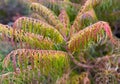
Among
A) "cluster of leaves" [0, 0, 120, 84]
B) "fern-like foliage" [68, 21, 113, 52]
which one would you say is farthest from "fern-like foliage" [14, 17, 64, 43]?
"fern-like foliage" [68, 21, 113, 52]

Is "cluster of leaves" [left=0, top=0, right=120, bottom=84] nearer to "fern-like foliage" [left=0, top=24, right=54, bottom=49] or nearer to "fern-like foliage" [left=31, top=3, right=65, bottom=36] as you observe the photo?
"fern-like foliage" [left=0, top=24, right=54, bottom=49]

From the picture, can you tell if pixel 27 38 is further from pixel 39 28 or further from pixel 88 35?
pixel 88 35

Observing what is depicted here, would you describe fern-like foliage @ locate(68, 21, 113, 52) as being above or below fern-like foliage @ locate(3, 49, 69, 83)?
above

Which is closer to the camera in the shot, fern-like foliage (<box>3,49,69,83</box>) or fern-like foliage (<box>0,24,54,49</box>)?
fern-like foliage (<box>3,49,69,83</box>)

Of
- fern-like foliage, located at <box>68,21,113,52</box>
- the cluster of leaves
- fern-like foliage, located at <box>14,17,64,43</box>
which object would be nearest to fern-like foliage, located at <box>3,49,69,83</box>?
the cluster of leaves

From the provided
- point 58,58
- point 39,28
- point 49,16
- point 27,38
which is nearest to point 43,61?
point 58,58

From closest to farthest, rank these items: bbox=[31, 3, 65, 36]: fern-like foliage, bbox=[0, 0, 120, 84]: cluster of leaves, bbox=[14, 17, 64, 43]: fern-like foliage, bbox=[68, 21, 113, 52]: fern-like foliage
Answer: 1. bbox=[68, 21, 113, 52]: fern-like foliage
2. bbox=[0, 0, 120, 84]: cluster of leaves
3. bbox=[14, 17, 64, 43]: fern-like foliage
4. bbox=[31, 3, 65, 36]: fern-like foliage

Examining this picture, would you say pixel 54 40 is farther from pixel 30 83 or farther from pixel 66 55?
pixel 30 83

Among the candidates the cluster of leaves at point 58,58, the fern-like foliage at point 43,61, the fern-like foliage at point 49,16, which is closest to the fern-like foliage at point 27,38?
the cluster of leaves at point 58,58

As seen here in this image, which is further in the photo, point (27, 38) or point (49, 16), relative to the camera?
point (49, 16)

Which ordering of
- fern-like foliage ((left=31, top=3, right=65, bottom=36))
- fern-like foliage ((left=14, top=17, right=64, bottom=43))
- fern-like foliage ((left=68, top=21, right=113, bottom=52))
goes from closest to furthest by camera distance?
fern-like foliage ((left=68, top=21, right=113, bottom=52)), fern-like foliage ((left=14, top=17, right=64, bottom=43)), fern-like foliage ((left=31, top=3, right=65, bottom=36))

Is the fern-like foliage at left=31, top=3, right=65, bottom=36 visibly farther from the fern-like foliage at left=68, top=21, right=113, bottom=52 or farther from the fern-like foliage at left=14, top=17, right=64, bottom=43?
the fern-like foliage at left=68, top=21, right=113, bottom=52

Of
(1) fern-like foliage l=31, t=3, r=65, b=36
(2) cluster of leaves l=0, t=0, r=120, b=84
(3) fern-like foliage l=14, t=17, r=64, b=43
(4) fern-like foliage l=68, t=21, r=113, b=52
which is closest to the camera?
(4) fern-like foliage l=68, t=21, r=113, b=52

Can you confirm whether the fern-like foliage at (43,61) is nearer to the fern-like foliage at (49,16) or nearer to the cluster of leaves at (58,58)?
the cluster of leaves at (58,58)
